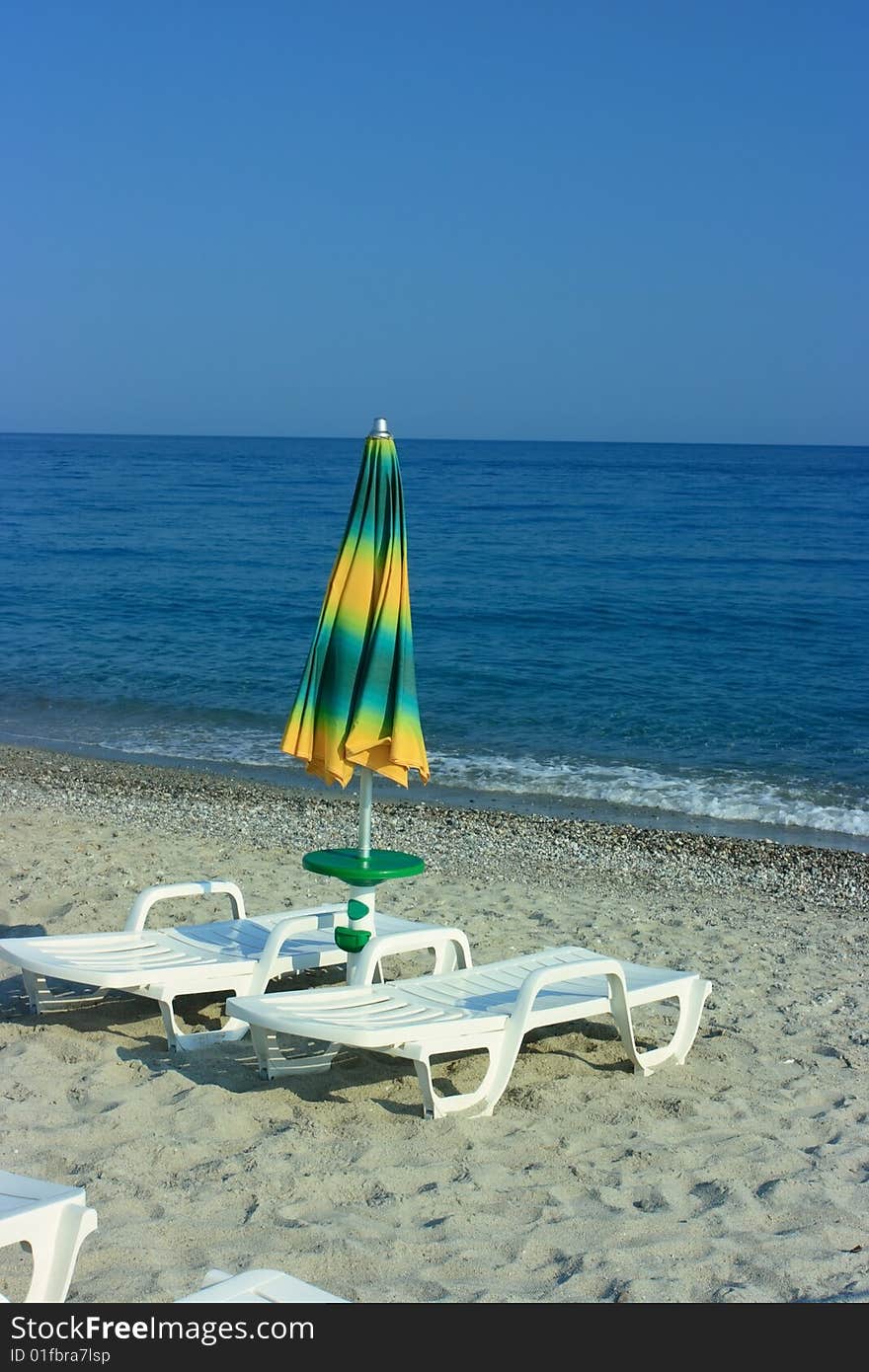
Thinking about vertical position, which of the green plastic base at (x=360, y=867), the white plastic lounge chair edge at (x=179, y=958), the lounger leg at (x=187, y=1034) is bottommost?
the lounger leg at (x=187, y=1034)

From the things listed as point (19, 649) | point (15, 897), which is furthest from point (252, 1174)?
point (19, 649)

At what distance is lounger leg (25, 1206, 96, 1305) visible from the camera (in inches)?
116

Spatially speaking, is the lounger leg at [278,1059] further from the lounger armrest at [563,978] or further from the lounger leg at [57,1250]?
the lounger leg at [57,1250]

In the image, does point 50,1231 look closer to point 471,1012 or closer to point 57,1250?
point 57,1250

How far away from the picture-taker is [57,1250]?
9.78 feet

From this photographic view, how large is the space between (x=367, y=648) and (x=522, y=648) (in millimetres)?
15659

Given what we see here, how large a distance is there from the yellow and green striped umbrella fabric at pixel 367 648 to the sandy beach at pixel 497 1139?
1.29 metres

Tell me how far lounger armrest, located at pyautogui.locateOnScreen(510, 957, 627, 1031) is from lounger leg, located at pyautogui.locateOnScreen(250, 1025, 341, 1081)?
2.77 feet

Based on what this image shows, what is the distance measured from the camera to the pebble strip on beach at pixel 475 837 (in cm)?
871

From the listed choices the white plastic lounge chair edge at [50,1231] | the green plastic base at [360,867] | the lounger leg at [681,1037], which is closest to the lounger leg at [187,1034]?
the green plastic base at [360,867]

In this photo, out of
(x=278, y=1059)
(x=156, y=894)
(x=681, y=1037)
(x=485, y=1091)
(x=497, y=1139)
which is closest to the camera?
(x=497, y=1139)

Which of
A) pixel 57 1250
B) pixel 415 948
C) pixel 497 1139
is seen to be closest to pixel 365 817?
pixel 415 948

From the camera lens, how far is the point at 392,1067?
514cm

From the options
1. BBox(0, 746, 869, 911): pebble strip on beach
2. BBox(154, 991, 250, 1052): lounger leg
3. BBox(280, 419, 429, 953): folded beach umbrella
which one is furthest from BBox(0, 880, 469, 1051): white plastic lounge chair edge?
BBox(0, 746, 869, 911): pebble strip on beach
